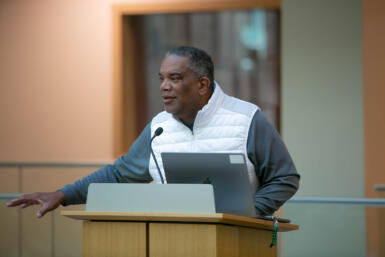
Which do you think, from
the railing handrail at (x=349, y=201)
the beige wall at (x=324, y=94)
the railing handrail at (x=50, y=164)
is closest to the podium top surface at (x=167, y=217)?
the railing handrail at (x=349, y=201)

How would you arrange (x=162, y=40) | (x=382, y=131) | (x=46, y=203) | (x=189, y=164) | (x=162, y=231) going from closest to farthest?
(x=162, y=231)
(x=189, y=164)
(x=46, y=203)
(x=382, y=131)
(x=162, y=40)

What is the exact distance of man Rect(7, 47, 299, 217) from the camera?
359cm

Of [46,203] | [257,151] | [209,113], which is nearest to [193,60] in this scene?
[209,113]

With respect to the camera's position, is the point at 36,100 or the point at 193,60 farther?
the point at 36,100

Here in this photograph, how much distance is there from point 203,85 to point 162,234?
1.09 meters

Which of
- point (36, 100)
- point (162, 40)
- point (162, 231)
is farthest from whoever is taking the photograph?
point (162, 40)

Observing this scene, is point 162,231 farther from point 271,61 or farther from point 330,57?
point 271,61

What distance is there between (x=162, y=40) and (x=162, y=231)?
646 cm

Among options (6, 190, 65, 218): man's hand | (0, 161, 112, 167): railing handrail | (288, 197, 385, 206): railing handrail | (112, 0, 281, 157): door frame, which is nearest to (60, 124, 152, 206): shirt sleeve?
(6, 190, 65, 218): man's hand

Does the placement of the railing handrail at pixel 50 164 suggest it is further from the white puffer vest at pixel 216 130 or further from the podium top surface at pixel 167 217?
the podium top surface at pixel 167 217

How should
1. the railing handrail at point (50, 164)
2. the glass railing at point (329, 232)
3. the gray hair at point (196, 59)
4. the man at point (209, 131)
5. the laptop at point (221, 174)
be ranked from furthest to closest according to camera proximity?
the railing handrail at point (50, 164), the glass railing at point (329, 232), the gray hair at point (196, 59), the man at point (209, 131), the laptop at point (221, 174)

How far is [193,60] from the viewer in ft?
12.2

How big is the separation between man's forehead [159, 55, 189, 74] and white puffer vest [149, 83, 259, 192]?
20 centimetres

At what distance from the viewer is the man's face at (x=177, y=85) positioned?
3654 mm
